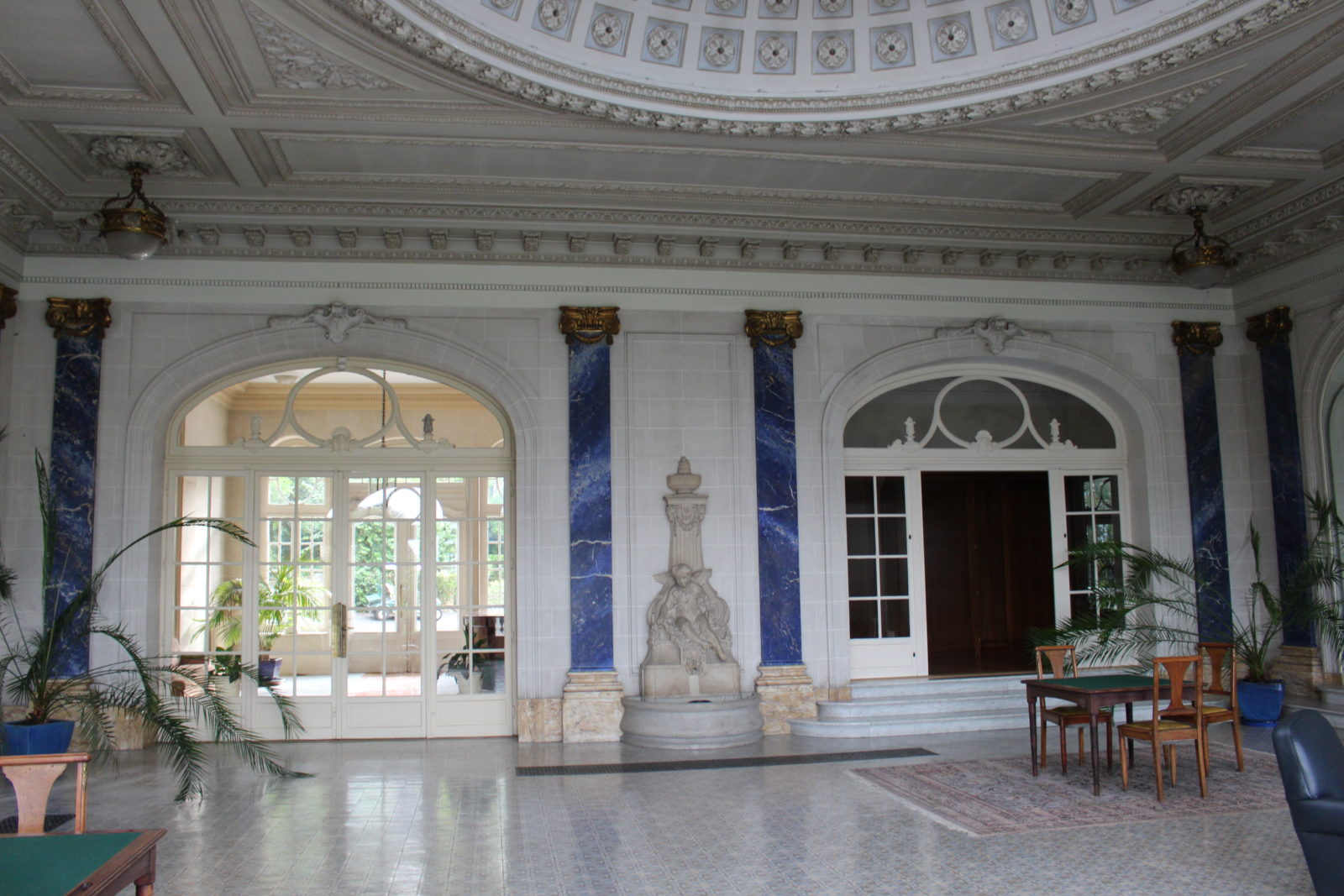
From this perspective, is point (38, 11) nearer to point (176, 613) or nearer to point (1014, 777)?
point (176, 613)

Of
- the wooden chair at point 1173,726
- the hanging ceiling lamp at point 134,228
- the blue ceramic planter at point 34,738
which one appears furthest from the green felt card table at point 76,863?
the wooden chair at point 1173,726

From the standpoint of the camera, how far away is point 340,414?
8.84 m

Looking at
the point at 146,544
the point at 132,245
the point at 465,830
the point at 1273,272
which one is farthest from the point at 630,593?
the point at 1273,272

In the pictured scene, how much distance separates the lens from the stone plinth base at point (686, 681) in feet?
27.1

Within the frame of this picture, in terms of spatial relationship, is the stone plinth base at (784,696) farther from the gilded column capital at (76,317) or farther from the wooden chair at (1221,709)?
the gilded column capital at (76,317)

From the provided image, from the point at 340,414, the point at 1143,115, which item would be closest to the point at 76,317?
the point at 340,414

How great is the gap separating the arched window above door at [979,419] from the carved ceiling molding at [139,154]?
5.77 metres

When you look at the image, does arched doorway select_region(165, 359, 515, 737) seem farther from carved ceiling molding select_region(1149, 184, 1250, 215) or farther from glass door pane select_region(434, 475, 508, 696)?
carved ceiling molding select_region(1149, 184, 1250, 215)

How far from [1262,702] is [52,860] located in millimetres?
8502

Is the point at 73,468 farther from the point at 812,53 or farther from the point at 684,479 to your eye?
the point at 812,53

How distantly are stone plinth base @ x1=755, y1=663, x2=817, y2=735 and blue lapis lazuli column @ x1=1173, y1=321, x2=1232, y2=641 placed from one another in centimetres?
365

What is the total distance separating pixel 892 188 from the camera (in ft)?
27.3

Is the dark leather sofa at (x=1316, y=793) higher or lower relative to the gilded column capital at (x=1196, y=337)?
lower

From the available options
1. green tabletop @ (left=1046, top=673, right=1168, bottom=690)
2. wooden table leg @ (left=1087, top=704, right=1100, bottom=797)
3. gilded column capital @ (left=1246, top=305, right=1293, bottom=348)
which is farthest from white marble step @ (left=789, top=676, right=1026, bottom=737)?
gilded column capital @ (left=1246, top=305, right=1293, bottom=348)
